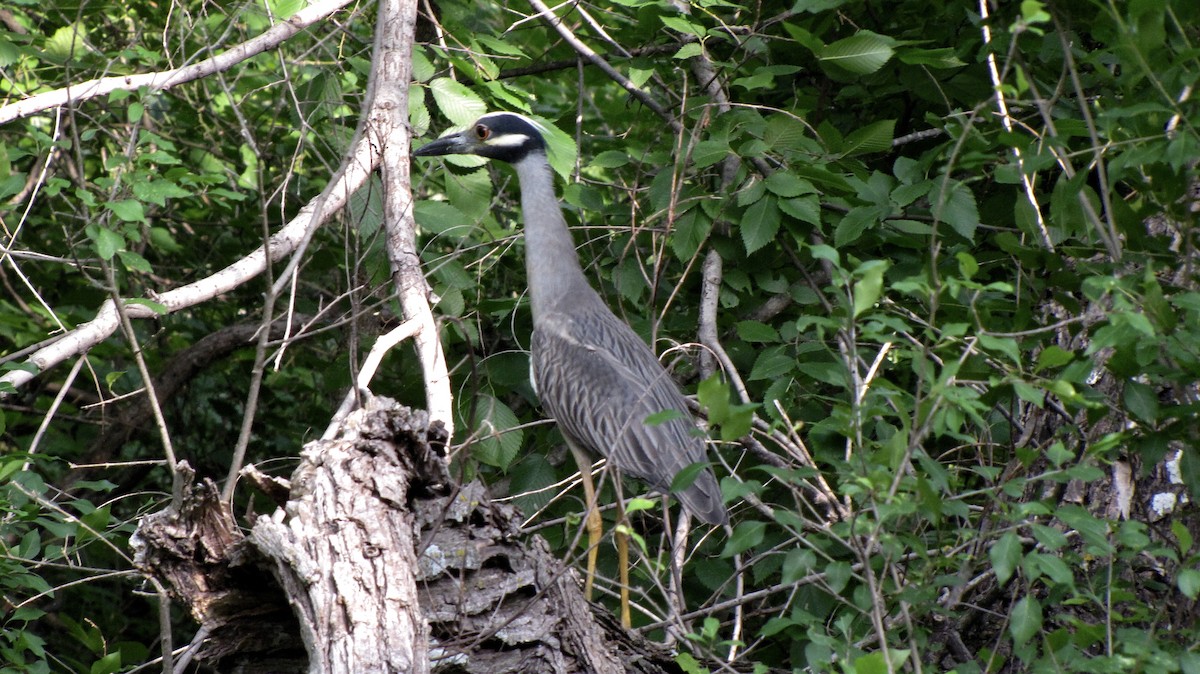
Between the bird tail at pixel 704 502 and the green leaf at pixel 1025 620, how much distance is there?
1.78 metres

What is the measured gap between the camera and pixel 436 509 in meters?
2.66

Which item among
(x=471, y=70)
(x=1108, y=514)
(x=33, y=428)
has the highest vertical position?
(x=471, y=70)

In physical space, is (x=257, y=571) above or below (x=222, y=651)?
above

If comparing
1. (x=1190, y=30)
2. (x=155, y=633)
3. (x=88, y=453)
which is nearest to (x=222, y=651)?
(x=1190, y=30)

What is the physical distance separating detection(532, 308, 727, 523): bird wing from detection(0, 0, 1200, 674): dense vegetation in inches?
6.0

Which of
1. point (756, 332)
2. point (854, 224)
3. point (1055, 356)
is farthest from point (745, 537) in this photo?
point (854, 224)

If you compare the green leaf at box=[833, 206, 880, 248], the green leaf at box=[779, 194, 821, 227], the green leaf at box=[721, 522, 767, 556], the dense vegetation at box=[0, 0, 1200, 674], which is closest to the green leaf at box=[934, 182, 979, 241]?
the dense vegetation at box=[0, 0, 1200, 674]

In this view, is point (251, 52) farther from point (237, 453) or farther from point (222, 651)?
point (222, 651)

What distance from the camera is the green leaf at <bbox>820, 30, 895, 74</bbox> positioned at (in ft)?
13.0

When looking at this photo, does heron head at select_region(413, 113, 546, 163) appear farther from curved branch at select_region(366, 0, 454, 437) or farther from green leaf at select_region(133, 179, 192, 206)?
green leaf at select_region(133, 179, 192, 206)

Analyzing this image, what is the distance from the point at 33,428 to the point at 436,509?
4.26 meters

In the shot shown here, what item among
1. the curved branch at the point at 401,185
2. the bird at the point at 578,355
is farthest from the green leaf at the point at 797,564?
the bird at the point at 578,355

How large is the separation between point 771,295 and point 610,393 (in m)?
0.80

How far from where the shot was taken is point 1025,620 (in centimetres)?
232
